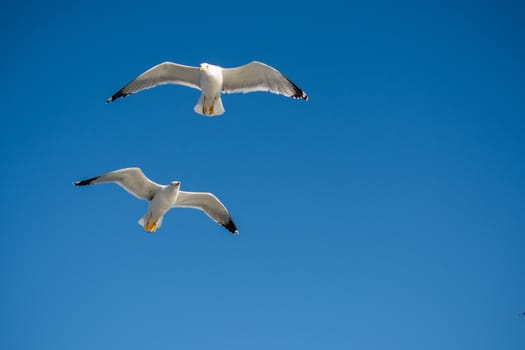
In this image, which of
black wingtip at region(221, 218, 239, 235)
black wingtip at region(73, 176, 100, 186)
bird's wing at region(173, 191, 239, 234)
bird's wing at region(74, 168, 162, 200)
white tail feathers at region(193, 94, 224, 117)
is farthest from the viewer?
black wingtip at region(221, 218, 239, 235)

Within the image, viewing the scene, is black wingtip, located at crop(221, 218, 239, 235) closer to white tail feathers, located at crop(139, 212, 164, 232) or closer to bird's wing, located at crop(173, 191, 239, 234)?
bird's wing, located at crop(173, 191, 239, 234)

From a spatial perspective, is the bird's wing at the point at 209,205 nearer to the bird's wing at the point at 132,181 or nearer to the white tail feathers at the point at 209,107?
the bird's wing at the point at 132,181

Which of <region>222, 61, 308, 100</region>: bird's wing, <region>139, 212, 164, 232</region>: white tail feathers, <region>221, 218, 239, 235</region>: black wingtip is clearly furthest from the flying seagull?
<region>221, 218, 239, 235</region>: black wingtip

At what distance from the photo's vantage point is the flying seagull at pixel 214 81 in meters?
10.9

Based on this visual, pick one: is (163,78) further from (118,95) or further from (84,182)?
(84,182)

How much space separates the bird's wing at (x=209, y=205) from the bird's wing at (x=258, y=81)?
216cm

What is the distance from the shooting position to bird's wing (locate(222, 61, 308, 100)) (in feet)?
35.9

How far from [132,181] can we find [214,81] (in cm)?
240

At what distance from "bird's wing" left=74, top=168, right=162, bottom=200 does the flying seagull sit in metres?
1.47

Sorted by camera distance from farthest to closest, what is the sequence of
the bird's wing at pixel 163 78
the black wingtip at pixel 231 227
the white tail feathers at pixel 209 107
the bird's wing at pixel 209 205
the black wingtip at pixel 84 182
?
1. the black wingtip at pixel 231 227
2. the bird's wing at pixel 209 205
3. the bird's wing at pixel 163 78
4. the black wingtip at pixel 84 182
5. the white tail feathers at pixel 209 107

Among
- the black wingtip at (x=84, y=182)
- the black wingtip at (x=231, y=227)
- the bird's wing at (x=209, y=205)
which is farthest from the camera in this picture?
the black wingtip at (x=231, y=227)

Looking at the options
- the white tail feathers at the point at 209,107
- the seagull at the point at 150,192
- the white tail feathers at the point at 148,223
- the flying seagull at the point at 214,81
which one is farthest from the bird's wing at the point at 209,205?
the flying seagull at the point at 214,81

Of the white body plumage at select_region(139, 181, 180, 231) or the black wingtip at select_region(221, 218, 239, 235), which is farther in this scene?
the black wingtip at select_region(221, 218, 239, 235)

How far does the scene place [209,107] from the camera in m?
11.0
